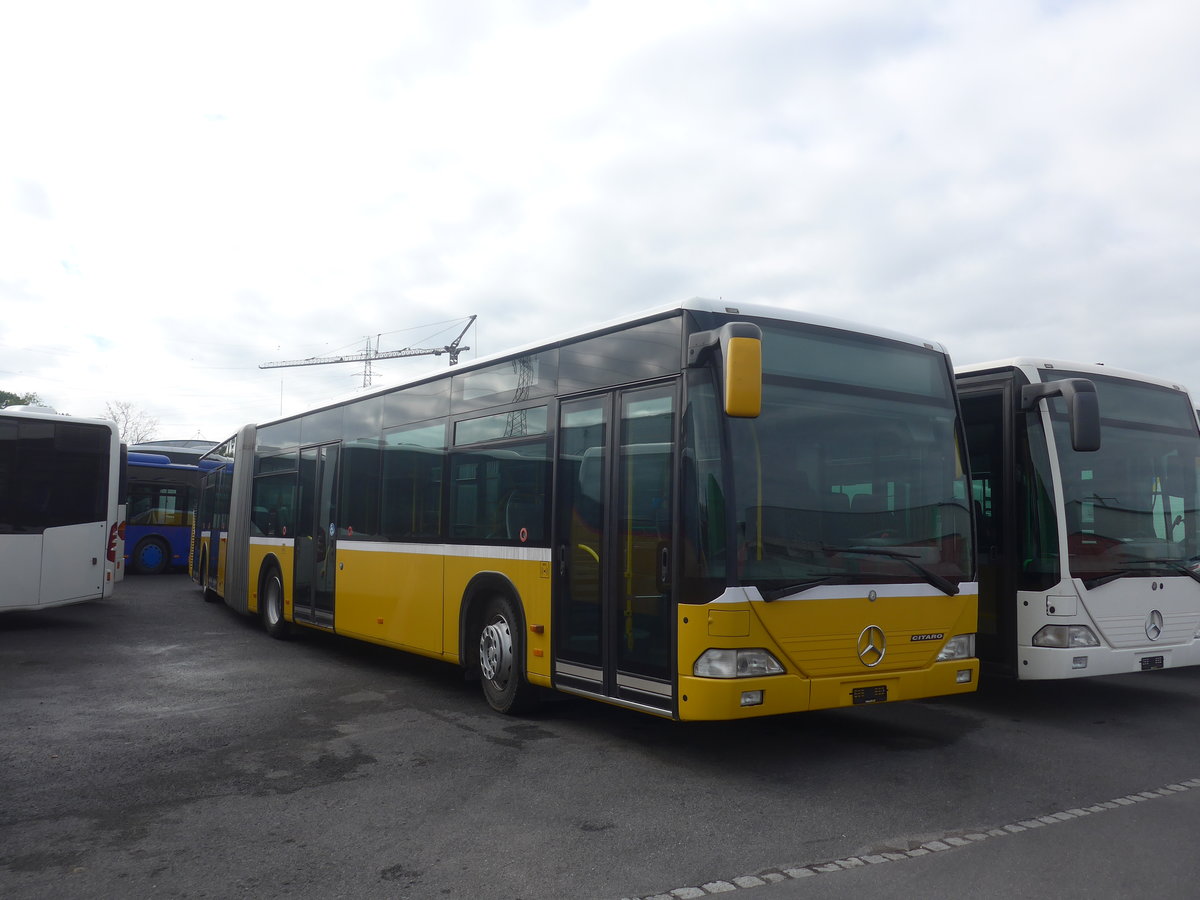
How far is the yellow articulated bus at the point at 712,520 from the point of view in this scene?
19.8 feet

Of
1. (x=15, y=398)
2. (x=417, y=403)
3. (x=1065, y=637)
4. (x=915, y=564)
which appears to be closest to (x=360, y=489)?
(x=417, y=403)

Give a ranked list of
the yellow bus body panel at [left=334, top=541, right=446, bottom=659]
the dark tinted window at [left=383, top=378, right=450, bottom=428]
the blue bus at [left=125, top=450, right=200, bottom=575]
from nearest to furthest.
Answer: the yellow bus body panel at [left=334, top=541, right=446, bottom=659] → the dark tinted window at [left=383, top=378, right=450, bottom=428] → the blue bus at [left=125, top=450, right=200, bottom=575]

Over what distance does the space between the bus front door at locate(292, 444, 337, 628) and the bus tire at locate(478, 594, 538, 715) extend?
4.07 metres

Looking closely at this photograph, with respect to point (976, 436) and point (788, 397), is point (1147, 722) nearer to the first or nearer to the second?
point (976, 436)

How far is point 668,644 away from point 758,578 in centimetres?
72

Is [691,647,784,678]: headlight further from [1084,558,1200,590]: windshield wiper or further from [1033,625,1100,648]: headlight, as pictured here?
[1084,558,1200,590]: windshield wiper

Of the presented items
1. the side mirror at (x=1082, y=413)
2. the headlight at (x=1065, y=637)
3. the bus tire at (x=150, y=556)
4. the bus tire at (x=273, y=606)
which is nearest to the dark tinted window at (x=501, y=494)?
the side mirror at (x=1082, y=413)

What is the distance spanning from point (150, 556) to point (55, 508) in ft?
45.1

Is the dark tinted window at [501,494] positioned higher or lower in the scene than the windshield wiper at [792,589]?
higher

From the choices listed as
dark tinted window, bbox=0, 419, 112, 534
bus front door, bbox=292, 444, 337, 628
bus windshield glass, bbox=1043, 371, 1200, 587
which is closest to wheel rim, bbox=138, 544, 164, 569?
dark tinted window, bbox=0, 419, 112, 534

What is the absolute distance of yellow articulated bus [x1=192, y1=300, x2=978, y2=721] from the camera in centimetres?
604

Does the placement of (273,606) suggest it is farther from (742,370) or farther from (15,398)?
(15,398)

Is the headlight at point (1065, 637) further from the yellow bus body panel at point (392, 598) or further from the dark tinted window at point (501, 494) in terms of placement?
the yellow bus body panel at point (392, 598)

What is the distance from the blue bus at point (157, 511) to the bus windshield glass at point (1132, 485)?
2325 centimetres
